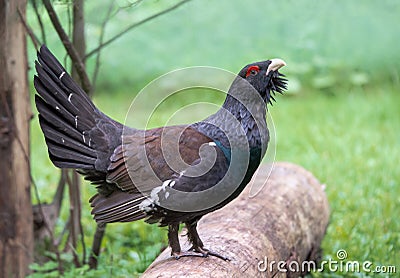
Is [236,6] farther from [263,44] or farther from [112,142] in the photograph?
[112,142]

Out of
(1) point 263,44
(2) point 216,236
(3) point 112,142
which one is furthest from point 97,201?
(1) point 263,44

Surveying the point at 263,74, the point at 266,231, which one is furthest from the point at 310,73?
the point at 263,74

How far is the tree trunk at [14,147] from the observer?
4336 mm

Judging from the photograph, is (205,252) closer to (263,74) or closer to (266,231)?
(266,231)

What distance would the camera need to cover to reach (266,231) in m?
4.06

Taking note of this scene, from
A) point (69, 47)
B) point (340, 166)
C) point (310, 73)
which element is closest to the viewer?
point (69, 47)

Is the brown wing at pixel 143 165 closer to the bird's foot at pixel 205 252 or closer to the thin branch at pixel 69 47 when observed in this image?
the bird's foot at pixel 205 252

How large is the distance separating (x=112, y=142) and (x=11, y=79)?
108cm

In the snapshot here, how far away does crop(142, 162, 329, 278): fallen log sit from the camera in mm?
3482

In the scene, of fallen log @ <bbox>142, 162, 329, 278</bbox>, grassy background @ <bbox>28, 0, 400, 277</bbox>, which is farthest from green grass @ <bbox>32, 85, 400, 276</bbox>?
fallen log @ <bbox>142, 162, 329, 278</bbox>

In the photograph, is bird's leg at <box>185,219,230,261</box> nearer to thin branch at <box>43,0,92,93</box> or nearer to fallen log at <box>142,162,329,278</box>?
fallen log at <box>142,162,329,278</box>

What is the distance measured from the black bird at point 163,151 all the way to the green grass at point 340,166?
92cm

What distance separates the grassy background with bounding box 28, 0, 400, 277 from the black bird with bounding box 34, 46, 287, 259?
218 cm

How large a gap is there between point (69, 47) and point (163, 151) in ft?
3.57
